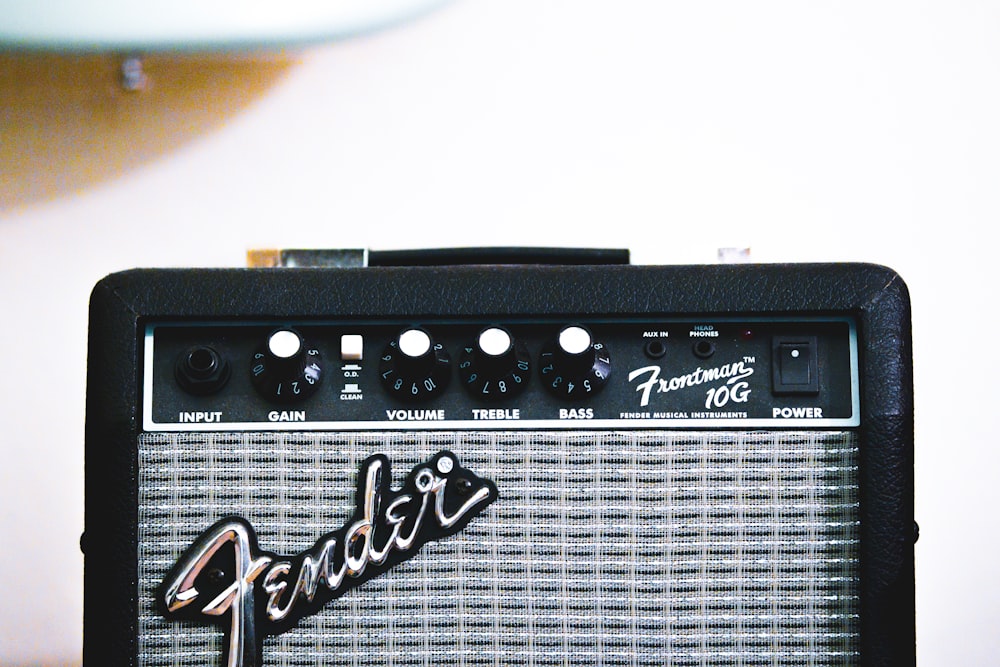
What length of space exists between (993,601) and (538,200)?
0.62 meters

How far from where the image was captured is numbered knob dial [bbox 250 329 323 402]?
0.74 meters

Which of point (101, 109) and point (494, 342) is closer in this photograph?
point (494, 342)

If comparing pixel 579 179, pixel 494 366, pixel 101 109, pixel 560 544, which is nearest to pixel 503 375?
pixel 494 366

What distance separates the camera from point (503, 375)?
756mm

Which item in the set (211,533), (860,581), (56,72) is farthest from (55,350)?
(860,581)

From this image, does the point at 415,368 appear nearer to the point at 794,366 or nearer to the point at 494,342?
the point at 494,342

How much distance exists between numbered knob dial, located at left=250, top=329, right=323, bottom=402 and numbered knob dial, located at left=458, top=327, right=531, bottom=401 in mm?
104

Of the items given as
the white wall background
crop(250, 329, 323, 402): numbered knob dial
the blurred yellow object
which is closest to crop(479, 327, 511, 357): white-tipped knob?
crop(250, 329, 323, 402): numbered knob dial

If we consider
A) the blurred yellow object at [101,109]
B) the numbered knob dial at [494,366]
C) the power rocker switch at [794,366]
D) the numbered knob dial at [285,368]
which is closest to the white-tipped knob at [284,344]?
the numbered knob dial at [285,368]

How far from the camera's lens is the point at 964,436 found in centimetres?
111

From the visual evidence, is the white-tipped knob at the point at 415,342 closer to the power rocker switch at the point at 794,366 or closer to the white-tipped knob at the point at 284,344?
the white-tipped knob at the point at 284,344

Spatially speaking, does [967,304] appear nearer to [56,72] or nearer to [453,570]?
[453,570]

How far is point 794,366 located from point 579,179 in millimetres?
459

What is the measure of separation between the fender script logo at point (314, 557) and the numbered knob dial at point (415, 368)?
0.18 feet
